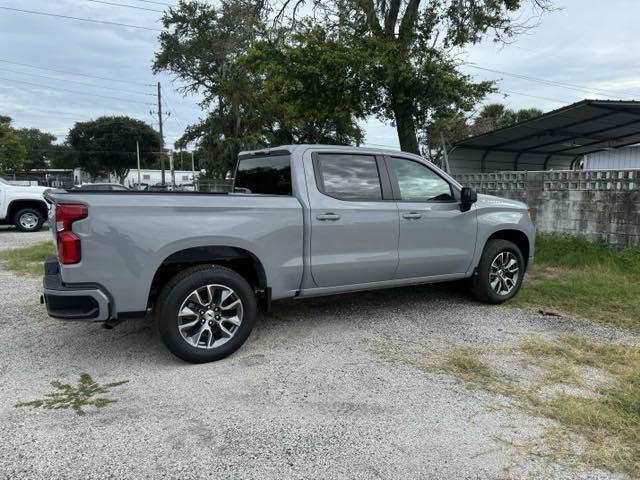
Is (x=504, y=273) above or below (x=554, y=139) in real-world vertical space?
below

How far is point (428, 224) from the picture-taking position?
190 inches

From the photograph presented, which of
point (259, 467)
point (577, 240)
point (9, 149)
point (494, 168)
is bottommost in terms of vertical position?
point (259, 467)

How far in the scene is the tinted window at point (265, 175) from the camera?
4.41m

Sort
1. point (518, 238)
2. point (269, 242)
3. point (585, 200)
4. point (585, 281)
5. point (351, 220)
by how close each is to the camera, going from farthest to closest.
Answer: point (585, 200) < point (585, 281) < point (518, 238) < point (351, 220) < point (269, 242)

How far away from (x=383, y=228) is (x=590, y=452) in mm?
2497

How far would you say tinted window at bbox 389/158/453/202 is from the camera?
480 centimetres

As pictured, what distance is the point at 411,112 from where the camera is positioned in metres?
10.1

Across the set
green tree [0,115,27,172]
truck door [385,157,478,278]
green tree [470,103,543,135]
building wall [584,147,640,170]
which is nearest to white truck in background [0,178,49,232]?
truck door [385,157,478,278]

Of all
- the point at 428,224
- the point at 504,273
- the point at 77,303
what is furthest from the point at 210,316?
the point at 504,273

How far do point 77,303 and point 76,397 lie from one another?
653 millimetres

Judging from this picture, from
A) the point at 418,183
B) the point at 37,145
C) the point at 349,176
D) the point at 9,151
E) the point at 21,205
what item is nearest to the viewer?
the point at 349,176

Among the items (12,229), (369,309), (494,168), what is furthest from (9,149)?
(369,309)

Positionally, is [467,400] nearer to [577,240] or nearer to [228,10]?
[577,240]

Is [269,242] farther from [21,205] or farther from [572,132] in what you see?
[572,132]
